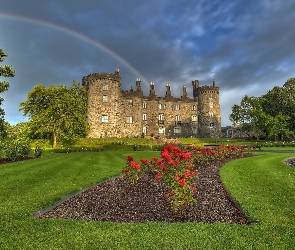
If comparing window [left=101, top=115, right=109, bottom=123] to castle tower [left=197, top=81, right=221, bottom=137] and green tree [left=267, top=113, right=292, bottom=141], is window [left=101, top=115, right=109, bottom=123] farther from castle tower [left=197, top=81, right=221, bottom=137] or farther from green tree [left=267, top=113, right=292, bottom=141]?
green tree [left=267, top=113, right=292, bottom=141]

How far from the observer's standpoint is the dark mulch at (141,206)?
7.63m

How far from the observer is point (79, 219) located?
24.7ft

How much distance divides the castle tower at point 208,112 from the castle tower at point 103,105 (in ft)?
84.8

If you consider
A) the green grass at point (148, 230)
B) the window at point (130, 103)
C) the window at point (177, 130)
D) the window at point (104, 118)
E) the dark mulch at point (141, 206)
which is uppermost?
the window at point (130, 103)

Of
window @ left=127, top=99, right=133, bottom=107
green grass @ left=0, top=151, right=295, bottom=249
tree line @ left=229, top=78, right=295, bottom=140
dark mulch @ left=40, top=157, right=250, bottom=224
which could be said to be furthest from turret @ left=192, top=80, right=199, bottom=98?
green grass @ left=0, top=151, right=295, bottom=249

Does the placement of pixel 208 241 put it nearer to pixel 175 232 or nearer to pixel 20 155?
pixel 175 232

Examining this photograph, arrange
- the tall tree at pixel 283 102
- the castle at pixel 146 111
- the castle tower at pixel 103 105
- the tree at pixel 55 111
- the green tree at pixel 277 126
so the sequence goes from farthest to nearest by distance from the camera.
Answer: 1. the tall tree at pixel 283 102
2. the green tree at pixel 277 126
3. the castle at pixel 146 111
4. the castle tower at pixel 103 105
5. the tree at pixel 55 111

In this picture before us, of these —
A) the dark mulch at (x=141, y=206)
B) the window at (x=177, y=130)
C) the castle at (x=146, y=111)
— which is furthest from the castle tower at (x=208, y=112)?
the dark mulch at (x=141, y=206)

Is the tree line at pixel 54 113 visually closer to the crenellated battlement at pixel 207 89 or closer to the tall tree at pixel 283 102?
the crenellated battlement at pixel 207 89

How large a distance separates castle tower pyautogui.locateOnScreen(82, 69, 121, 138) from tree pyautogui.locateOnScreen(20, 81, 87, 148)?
22.9 feet

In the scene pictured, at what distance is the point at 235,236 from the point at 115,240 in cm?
278

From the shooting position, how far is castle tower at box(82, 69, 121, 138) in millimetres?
56625

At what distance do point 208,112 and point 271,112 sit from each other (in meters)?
16.6

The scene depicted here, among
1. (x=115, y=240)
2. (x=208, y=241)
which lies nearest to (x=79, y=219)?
(x=115, y=240)
